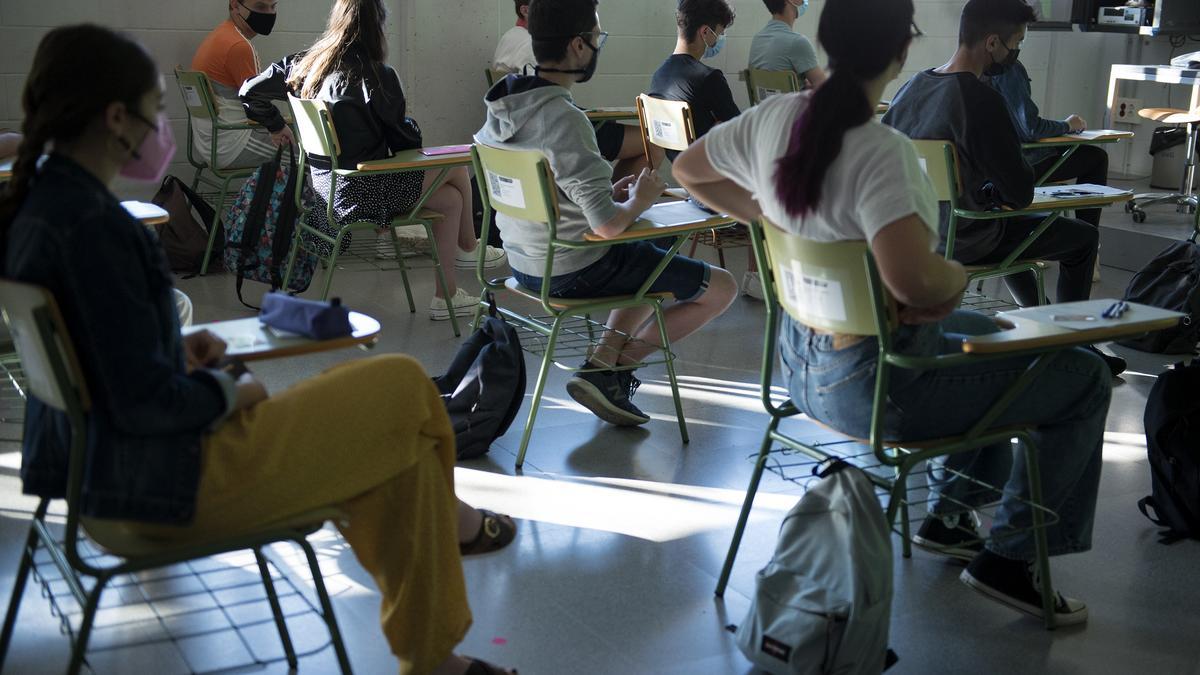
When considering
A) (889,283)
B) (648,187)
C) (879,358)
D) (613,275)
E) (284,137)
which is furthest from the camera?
(284,137)

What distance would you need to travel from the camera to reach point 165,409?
1.58 meters

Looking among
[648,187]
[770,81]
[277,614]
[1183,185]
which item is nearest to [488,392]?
[648,187]

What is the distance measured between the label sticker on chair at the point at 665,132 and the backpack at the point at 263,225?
1.38 metres

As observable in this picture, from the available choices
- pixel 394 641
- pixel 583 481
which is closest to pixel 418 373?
pixel 394 641

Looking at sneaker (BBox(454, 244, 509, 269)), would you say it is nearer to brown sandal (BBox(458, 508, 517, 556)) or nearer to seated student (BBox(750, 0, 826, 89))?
seated student (BBox(750, 0, 826, 89))

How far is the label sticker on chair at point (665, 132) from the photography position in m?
4.42

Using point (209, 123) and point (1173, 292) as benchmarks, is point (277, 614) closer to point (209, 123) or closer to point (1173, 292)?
point (1173, 292)

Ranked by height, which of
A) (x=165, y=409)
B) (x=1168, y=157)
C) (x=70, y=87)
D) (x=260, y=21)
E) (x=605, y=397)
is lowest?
(x=1168, y=157)

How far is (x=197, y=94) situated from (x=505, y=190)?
110 inches

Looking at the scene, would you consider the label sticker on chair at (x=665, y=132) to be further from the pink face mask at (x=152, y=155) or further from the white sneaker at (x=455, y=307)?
the pink face mask at (x=152, y=155)

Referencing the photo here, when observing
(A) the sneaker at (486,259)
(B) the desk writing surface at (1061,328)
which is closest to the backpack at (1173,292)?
(B) the desk writing surface at (1061,328)

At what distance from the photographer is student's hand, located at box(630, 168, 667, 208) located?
9.46 ft

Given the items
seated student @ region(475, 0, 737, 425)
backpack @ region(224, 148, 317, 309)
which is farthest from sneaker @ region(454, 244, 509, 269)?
seated student @ region(475, 0, 737, 425)

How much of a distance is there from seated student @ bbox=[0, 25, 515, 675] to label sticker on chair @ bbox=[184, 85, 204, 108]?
12.6 ft
